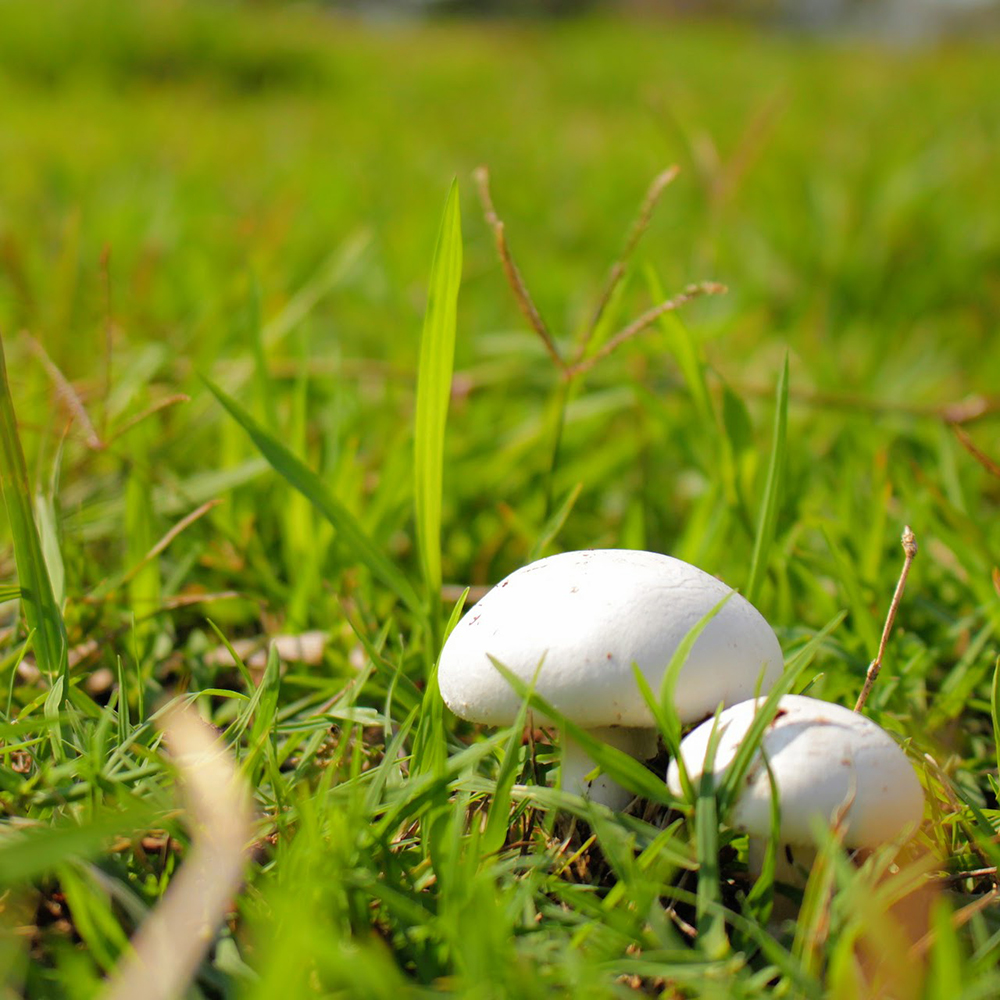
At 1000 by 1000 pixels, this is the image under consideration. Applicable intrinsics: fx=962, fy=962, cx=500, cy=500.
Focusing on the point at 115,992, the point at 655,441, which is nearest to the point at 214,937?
the point at 115,992

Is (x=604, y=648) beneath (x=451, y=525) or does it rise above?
above

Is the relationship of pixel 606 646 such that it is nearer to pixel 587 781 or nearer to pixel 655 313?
pixel 587 781

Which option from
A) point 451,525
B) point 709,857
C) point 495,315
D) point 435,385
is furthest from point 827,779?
point 495,315

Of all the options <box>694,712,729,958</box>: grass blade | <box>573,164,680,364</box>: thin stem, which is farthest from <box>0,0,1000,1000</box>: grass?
<box>573,164,680,364</box>: thin stem

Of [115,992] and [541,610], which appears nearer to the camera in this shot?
[115,992]

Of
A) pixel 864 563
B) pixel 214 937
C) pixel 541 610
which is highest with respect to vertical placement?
pixel 541 610

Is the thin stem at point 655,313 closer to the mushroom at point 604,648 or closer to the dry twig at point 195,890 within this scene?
the mushroom at point 604,648

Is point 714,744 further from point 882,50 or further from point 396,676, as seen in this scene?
point 882,50

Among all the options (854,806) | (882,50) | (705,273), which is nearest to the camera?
(854,806)
